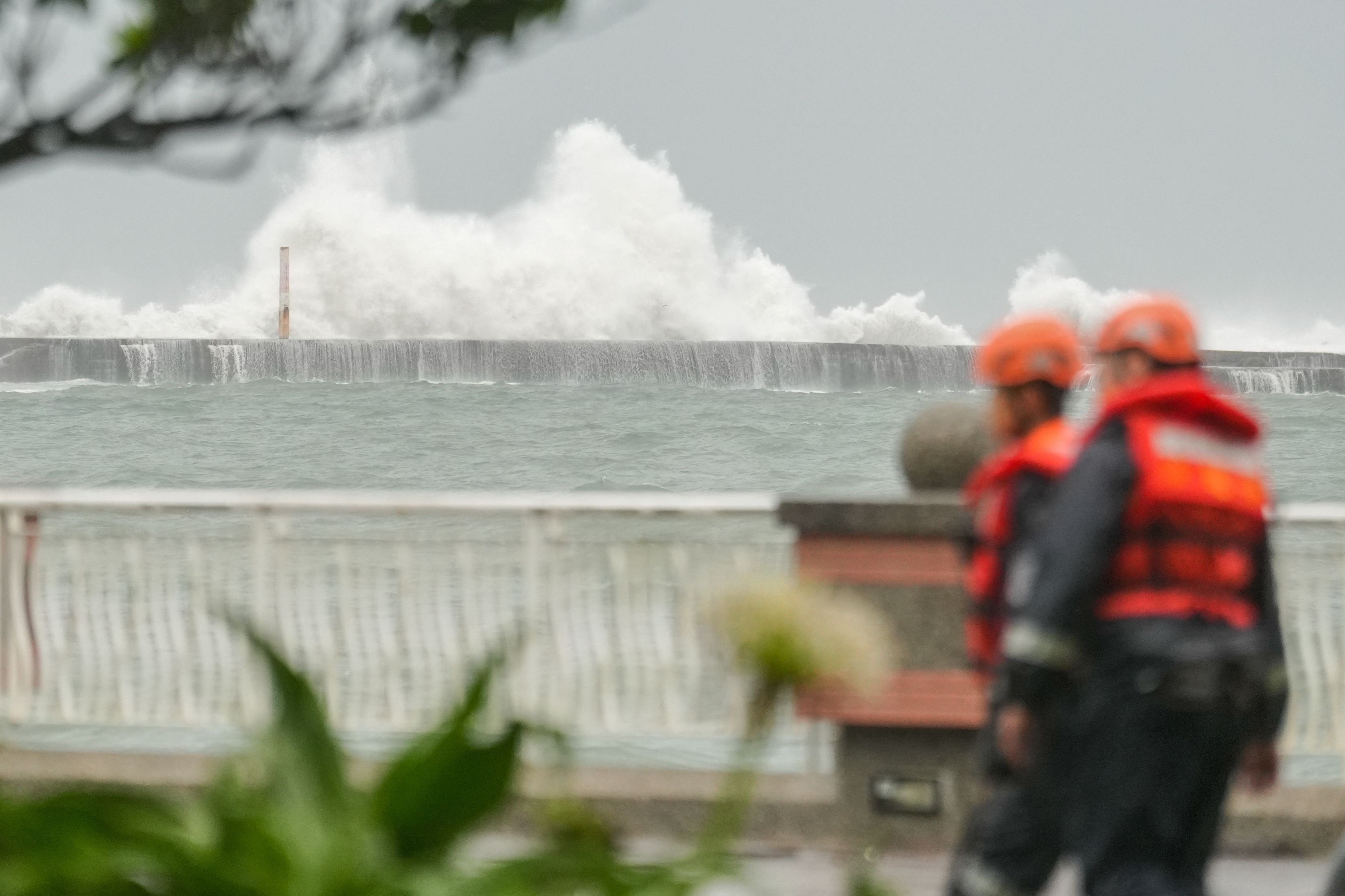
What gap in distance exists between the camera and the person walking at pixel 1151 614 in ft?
12.2

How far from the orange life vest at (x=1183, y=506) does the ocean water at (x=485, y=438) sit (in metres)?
41.0

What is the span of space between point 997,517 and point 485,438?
75617 millimetres

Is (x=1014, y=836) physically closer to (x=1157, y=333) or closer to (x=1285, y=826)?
(x=1157, y=333)

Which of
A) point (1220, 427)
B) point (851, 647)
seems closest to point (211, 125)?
point (1220, 427)

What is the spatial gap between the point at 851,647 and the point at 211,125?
2.83 metres

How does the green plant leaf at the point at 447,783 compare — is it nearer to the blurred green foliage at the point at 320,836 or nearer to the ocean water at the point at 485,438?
the blurred green foliage at the point at 320,836

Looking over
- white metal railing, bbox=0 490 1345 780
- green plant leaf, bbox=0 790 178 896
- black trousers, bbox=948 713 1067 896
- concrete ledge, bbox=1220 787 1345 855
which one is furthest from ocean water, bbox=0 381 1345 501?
green plant leaf, bbox=0 790 178 896

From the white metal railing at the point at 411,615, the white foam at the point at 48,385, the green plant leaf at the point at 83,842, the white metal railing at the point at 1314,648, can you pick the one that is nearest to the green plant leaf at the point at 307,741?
the green plant leaf at the point at 83,842

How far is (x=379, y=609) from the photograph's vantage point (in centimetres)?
764

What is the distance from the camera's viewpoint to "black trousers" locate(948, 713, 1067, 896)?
4066mm

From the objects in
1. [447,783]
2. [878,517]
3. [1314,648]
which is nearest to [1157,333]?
[447,783]

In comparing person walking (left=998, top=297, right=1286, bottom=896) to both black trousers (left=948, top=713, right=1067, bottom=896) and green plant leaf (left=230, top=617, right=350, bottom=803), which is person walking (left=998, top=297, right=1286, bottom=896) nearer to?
black trousers (left=948, top=713, right=1067, bottom=896)

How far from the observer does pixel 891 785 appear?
673cm

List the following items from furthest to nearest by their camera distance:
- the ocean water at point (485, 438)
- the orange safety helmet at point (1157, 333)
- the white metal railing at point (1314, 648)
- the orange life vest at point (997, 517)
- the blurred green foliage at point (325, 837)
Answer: the ocean water at point (485, 438)
the white metal railing at point (1314, 648)
the orange life vest at point (997, 517)
the orange safety helmet at point (1157, 333)
the blurred green foliage at point (325, 837)
